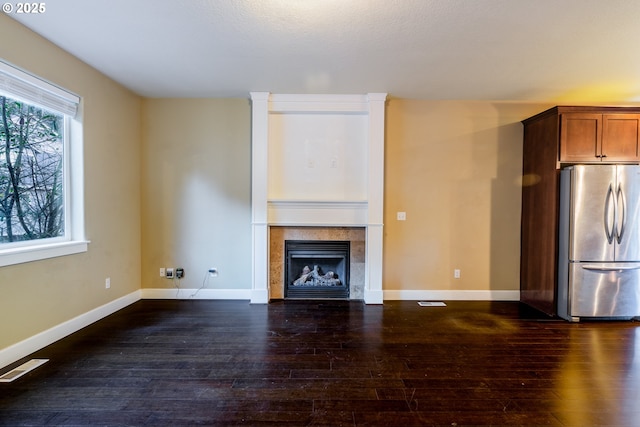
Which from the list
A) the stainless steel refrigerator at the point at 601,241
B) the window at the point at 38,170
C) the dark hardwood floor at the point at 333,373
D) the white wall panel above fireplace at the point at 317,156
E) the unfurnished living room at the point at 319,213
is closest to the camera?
the dark hardwood floor at the point at 333,373

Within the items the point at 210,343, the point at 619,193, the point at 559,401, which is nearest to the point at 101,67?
the point at 210,343

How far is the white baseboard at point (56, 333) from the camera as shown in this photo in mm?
2293

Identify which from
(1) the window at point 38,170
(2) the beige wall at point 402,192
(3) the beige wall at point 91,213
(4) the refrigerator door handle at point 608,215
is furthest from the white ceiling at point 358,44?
(4) the refrigerator door handle at point 608,215

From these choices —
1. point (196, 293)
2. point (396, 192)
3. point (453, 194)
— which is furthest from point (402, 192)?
point (196, 293)

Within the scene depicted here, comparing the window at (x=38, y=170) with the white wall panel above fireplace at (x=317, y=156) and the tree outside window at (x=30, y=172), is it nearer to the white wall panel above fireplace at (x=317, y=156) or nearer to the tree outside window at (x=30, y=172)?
the tree outside window at (x=30, y=172)

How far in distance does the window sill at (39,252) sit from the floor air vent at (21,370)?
785 millimetres

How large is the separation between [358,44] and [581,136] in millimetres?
2703

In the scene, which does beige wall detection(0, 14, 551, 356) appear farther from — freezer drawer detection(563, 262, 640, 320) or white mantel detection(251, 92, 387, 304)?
freezer drawer detection(563, 262, 640, 320)

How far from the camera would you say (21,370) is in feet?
7.22

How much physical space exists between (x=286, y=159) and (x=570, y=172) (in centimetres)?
323

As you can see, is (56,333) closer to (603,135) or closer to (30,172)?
(30,172)

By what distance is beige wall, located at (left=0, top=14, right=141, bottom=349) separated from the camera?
2328 mm

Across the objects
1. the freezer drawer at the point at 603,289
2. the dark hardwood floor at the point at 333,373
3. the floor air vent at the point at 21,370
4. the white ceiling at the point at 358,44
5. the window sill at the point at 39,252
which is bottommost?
the dark hardwood floor at the point at 333,373

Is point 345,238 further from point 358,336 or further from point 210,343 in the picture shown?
point 210,343
